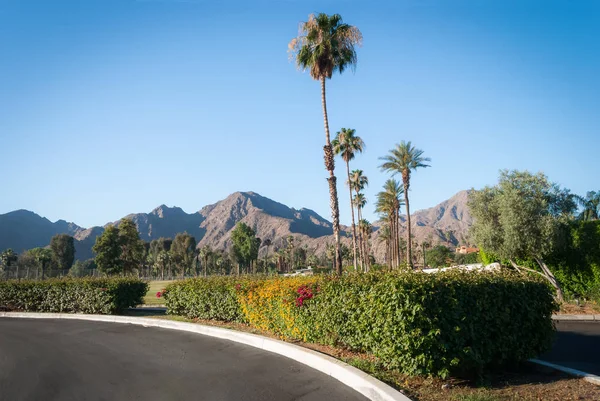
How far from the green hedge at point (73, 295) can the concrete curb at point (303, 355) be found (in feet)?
5.10

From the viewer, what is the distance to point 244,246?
13062 cm

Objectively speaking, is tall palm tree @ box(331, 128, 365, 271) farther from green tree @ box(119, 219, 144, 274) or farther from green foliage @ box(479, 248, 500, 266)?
green tree @ box(119, 219, 144, 274)

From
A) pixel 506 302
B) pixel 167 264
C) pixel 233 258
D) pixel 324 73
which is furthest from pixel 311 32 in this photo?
pixel 167 264

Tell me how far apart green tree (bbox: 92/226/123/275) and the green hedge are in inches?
2196

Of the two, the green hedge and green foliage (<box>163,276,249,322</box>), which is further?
the green hedge

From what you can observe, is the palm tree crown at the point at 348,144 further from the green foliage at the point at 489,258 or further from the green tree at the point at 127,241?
the green tree at the point at 127,241

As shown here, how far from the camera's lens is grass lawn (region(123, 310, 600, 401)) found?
20.6 feet

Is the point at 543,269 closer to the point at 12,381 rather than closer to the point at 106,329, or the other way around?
the point at 106,329

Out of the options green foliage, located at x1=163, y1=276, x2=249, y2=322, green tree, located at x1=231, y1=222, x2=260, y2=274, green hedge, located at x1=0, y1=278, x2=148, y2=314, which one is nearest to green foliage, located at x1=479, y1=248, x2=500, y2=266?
green foliage, located at x1=163, y1=276, x2=249, y2=322

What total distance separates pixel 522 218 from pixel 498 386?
18.3m

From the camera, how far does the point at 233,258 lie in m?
136

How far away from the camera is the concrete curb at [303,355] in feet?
21.8

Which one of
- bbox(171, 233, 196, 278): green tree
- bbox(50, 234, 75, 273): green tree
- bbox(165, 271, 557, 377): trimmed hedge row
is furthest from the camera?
bbox(171, 233, 196, 278): green tree

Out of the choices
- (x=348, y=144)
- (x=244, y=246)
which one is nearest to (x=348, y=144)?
(x=348, y=144)
